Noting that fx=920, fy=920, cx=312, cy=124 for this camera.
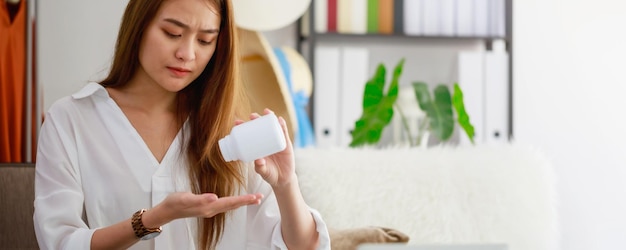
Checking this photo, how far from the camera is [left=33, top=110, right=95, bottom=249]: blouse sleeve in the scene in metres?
1.27

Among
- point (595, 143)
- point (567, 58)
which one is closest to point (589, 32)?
point (567, 58)

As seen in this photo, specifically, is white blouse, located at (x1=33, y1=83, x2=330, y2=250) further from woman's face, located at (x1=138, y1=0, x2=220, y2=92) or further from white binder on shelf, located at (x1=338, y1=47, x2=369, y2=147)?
white binder on shelf, located at (x1=338, y1=47, x2=369, y2=147)

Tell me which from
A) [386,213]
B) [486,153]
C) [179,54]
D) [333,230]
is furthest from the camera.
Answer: [486,153]

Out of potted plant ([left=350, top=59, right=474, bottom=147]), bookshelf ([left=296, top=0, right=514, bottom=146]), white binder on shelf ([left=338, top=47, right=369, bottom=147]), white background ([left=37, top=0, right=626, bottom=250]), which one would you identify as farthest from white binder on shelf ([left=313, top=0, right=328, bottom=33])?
white background ([left=37, top=0, right=626, bottom=250])

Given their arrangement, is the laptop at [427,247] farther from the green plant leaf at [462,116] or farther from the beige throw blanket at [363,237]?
the green plant leaf at [462,116]

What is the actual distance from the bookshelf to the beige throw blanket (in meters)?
2.02

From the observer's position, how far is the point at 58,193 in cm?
128

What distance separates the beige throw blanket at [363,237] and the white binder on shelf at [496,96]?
233 cm

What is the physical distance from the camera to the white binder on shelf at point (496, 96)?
3816mm

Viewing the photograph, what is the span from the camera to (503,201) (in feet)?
6.27

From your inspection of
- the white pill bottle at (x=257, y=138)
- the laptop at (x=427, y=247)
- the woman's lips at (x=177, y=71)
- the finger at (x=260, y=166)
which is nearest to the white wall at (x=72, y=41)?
the woman's lips at (x=177, y=71)

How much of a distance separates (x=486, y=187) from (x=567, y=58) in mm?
2518

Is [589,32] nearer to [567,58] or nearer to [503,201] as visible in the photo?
[567,58]

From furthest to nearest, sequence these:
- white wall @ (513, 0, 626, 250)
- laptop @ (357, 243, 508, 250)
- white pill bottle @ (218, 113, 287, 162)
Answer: white wall @ (513, 0, 626, 250), white pill bottle @ (218, 113, 287, 162), laptop @ (357, 243, 508, 250)
